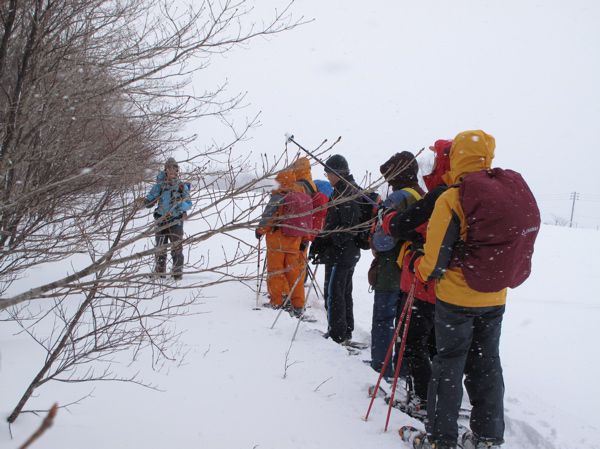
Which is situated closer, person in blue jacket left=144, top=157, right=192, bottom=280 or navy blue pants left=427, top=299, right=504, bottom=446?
person in blue jacket left=144, top=157, right=192, bottom=280

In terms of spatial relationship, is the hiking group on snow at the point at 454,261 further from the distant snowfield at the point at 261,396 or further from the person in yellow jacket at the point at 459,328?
the distant snowfield at the point at 261,396

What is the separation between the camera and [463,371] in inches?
113

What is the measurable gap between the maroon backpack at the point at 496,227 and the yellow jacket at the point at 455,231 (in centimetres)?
8

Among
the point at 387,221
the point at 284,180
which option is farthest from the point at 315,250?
the point at 284,180

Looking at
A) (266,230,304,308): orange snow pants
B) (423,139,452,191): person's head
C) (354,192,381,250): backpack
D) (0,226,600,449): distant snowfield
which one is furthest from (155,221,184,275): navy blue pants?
(266,230,304,308): orange snow pants

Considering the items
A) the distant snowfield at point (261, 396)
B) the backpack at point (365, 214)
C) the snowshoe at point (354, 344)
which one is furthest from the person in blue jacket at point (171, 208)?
the snowshoe at point (354, 344)

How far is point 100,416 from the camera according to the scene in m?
2.86

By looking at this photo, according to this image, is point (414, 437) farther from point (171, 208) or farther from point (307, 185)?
point (307, 185)

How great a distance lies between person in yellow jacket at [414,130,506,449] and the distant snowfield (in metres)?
0.46

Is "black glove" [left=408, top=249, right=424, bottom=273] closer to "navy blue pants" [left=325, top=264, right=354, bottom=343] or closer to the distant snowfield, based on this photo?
the distant snowfield

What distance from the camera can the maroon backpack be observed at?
2512mm

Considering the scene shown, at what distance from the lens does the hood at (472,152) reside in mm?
2779

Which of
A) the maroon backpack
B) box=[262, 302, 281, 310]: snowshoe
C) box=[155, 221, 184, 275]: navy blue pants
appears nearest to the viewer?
box=[155, 221, 184, 275]: navy blue pants

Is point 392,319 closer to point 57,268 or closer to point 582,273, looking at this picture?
point 57,268
